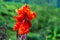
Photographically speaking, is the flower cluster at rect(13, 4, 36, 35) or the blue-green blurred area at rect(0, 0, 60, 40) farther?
the blue-green blurred area at rect(0, 0, 60, 40)

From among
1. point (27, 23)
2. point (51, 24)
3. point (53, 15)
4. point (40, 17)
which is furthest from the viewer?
point (53, 15)

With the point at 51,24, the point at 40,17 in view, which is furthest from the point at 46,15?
the point at 51,24

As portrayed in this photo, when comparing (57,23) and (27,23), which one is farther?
(57,23)

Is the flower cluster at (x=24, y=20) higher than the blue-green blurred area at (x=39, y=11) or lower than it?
higher

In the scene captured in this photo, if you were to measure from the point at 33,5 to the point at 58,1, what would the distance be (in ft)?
1.78

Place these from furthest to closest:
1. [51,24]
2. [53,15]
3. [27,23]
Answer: [53,15], [51,24], [27,23]

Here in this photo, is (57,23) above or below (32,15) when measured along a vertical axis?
below

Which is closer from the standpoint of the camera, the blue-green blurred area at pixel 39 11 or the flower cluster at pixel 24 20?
the flower cluster at pixel 24 20

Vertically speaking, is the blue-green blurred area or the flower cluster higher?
the flower cluster

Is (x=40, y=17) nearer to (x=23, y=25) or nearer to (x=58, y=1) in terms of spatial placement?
(x=58, y=1)

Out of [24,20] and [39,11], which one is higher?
[24,20]

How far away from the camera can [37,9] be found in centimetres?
474

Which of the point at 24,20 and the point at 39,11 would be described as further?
the point at 39,11

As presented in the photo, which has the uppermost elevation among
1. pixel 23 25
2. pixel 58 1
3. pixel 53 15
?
pixel 23 25
